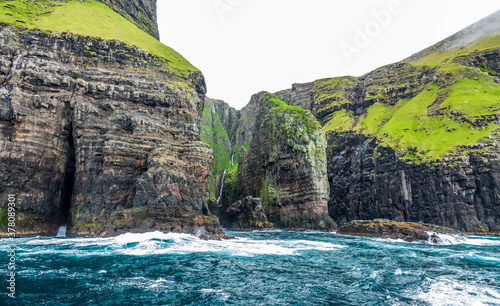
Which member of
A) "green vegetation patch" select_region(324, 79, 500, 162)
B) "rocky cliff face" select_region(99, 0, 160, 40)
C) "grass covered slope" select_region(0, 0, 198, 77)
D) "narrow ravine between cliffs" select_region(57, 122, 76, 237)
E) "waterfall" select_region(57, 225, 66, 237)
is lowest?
"waterfall" select_region(57, 225, 66, 237)

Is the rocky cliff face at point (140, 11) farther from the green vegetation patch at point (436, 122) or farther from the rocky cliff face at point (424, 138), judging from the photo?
the green vegetation patch at point (436, 122)

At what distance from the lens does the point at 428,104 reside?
101688mm

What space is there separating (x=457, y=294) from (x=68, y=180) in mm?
56637

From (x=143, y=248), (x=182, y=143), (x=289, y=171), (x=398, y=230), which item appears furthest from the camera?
(x=289, y=171)

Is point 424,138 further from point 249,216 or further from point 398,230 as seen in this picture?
point 249,216

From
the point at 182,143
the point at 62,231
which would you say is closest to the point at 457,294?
the point at 182,143

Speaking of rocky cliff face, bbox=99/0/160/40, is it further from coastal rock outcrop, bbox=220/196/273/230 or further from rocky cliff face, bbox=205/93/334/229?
coastal rock outcrop, bbox=220/196/273/230

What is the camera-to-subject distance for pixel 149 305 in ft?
39.7

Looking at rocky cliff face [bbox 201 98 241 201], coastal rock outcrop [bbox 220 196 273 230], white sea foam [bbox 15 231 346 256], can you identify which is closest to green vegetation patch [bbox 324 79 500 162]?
coastal rock outcrop [bbox 220 196 273 230]

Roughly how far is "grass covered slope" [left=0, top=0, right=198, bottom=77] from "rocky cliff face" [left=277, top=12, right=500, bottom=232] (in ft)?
202

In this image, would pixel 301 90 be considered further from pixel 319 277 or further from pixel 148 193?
pixel 319 277

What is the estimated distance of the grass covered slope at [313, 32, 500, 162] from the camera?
79.6 meters

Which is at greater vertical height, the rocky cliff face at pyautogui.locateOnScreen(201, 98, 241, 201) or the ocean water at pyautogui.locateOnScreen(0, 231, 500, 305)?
the rocky cliff face at pyautogui.locateOnScreen(201, 98, 241, 201)

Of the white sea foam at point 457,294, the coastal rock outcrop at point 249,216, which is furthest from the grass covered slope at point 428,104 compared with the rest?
the white sea foam at point 457,294
